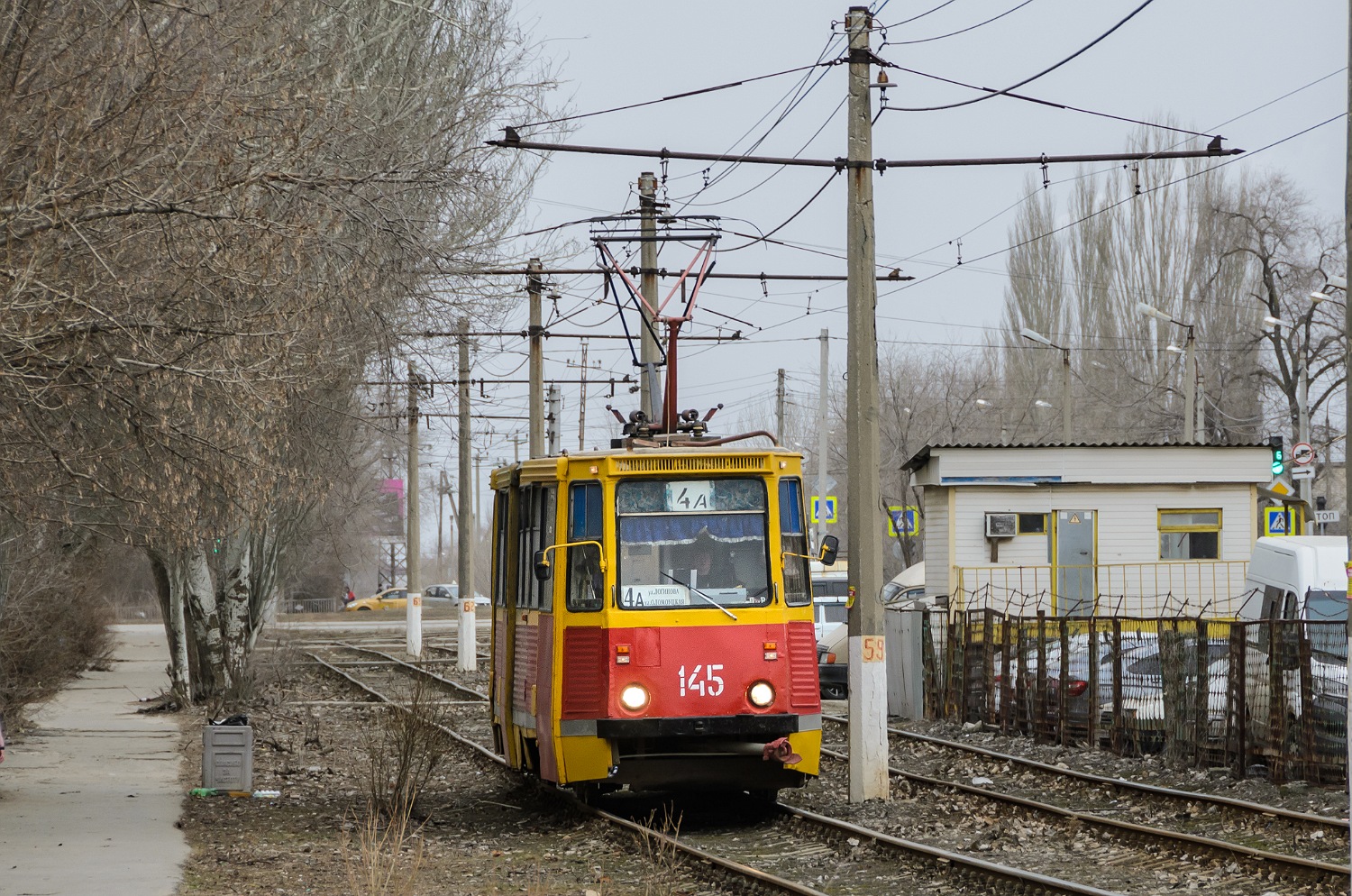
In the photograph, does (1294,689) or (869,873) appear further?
(1294,689)

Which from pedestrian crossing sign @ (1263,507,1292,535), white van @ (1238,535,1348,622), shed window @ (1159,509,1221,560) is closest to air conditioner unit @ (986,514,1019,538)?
shed window @ (1159,509,1221,560)

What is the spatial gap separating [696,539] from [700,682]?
3.57 ft

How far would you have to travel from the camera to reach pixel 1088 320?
66.1 meters

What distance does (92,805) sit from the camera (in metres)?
14.8

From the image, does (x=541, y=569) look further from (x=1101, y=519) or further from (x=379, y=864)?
(x=1101, y=519)

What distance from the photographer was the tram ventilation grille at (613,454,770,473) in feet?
40.8

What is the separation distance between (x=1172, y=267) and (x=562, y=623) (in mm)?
54650

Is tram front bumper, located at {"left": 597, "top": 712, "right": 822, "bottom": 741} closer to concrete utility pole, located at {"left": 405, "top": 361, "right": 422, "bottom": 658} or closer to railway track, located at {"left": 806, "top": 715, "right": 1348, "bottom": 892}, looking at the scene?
railway track, located at {"left": 806, "top": 715, "right": 1348, "bottom": 892}

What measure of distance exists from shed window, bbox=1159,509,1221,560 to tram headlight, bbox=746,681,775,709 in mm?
18505

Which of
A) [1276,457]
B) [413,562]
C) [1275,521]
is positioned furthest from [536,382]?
[1275,521]

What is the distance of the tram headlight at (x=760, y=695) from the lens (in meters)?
12.2

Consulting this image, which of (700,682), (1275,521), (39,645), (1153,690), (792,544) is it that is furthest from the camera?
(1275,521)

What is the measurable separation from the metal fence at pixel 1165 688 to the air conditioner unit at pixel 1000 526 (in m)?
6.42

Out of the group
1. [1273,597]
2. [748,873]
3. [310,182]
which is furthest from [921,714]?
[310,182]
